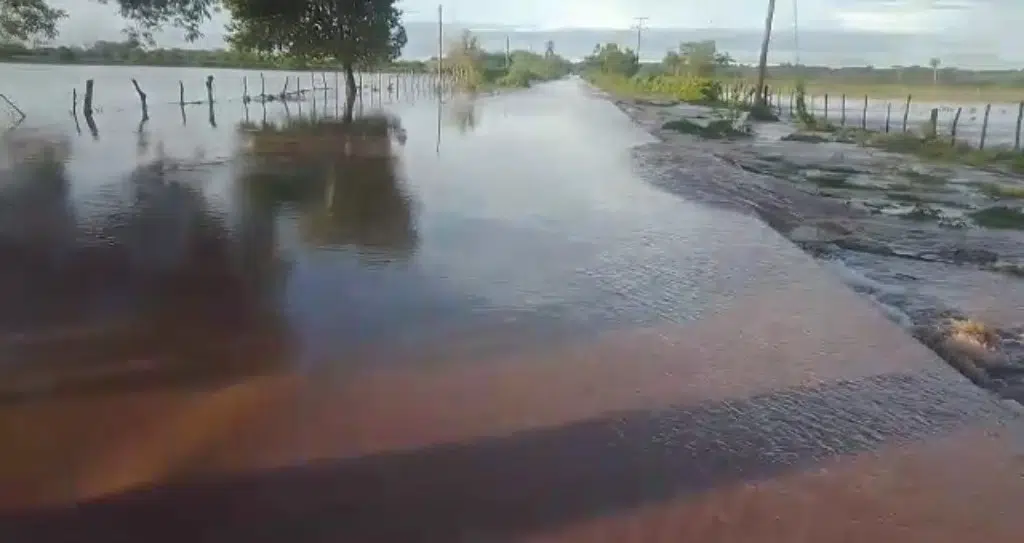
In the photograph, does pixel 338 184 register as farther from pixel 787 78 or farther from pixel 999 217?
pixel 787 78

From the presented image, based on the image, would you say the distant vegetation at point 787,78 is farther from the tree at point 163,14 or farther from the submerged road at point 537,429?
the submerged road at point 537,429

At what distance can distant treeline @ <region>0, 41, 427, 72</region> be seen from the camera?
3639cm

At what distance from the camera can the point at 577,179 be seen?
14.8 metres

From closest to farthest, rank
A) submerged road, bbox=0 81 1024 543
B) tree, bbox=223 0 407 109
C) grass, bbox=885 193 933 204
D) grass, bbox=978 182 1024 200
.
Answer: submerged road, bbox=0 81 1024 543, grass, bbox=885 193 933 204, grass, bbox=978 182 1024 200, tree, bbox=223 0 407 109

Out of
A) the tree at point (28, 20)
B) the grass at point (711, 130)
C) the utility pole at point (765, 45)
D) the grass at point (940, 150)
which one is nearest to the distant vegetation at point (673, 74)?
the utility pole at point (765, 45)

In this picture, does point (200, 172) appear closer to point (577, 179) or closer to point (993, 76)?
point (577, 179)

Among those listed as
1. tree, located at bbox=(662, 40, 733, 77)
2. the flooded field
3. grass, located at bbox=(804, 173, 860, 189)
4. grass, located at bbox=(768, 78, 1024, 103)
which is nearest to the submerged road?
the flooded field

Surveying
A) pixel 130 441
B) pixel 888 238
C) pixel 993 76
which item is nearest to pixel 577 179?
pixel 888 238

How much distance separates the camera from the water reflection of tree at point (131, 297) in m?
5.64

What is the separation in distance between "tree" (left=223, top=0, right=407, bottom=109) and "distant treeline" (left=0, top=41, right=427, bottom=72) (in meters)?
1.09

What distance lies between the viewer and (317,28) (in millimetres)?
32375

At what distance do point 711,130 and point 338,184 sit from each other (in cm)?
1625

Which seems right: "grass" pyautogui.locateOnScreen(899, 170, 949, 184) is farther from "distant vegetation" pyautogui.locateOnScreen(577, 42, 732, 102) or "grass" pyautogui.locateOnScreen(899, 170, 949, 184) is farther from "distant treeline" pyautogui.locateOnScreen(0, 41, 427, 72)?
"distant vegetation" pyautogui.locateOnScreen(577, 42, 732, 102)

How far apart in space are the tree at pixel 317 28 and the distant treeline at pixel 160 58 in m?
1.09
